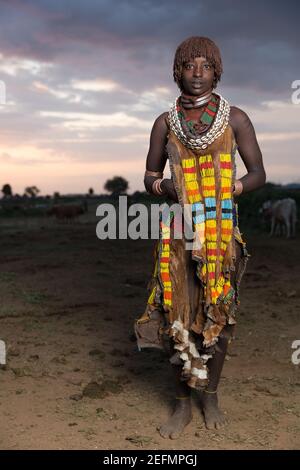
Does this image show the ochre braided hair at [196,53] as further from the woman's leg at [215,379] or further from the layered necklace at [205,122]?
the woman's leg at [215,379]

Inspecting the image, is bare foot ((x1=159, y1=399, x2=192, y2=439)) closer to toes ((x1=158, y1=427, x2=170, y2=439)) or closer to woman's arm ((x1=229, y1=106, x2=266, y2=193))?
toes ((x1=158, y1=427, x2=170, y2=439))

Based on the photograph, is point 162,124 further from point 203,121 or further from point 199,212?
point 199,212

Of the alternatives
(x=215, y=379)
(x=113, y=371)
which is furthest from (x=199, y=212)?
(x=113, y=371)

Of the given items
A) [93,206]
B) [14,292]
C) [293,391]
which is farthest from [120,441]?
[93,206]

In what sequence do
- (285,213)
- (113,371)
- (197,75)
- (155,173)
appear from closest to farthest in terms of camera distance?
(197,75) < (155,173) < (113,371) < (285,213)

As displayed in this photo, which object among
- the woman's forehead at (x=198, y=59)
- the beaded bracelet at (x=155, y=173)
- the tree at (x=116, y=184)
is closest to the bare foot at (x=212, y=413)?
the beaded bracelet at (x=155, y=173)

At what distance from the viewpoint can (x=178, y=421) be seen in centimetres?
338

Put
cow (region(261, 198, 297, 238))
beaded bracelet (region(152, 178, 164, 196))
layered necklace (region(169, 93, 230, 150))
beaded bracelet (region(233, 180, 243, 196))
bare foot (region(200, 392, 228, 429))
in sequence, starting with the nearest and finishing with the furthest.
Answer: layered necklace (region(169, 93, 230, 150)) → beaded bracelet (region(233, 180, 243, 196)) → beaded bracelet (region(152, 178, 164, 196)) → bare foot (region(200, 392, 228, 429)) → cow (region(261, 198, 297, 238))

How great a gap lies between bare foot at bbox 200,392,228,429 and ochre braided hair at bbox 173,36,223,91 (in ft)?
6.14

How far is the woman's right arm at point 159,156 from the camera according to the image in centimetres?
324

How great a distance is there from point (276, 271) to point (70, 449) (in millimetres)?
6562

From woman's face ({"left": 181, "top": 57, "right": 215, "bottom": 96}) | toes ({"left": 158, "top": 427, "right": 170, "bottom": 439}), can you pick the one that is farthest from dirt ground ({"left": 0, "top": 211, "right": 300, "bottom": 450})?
woman's face ({"left": 181, "top": 57, "right": 215, "bottom": 96})

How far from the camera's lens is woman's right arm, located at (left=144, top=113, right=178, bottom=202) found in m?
3.24

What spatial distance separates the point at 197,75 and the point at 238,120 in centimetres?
33
